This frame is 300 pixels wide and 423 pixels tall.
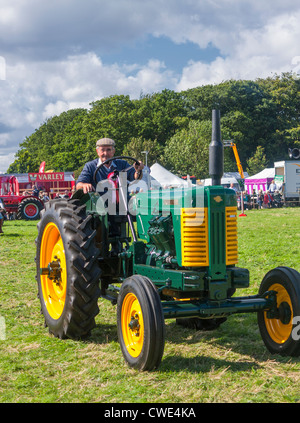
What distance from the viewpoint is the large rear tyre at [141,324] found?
343cm

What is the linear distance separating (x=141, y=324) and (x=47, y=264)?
1.85 m

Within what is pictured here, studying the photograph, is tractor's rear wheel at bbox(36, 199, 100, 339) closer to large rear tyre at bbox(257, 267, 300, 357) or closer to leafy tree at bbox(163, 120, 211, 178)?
large rear tyre at bbox(257, 267, 300, 357)

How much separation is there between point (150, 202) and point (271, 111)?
2058 inches

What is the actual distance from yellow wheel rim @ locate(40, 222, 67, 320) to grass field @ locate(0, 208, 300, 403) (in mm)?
270

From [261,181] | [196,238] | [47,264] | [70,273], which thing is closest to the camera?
[196,238]

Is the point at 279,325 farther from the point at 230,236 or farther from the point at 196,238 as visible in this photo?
the point at 196,238

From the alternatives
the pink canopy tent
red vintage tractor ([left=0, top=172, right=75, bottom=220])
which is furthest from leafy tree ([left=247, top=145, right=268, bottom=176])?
red vintage tractor ([left=0, top=172, right=75, bottom=220])

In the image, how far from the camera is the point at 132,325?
12.0ft

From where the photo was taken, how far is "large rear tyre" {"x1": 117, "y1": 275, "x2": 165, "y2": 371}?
3430 mm

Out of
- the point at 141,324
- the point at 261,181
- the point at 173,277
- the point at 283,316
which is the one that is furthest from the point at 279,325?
the point at 261,181

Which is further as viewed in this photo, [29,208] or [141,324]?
[29,208]
